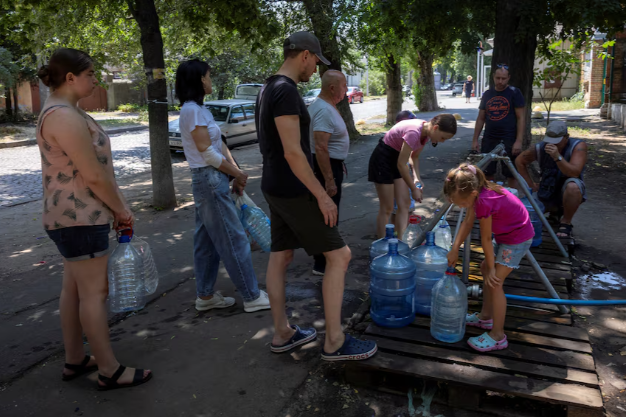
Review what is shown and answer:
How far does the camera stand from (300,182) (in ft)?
Result: 10.4

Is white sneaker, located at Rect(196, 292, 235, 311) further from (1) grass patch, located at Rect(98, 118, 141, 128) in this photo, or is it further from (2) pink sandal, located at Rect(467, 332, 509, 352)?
(1) grass patch, located at Rect(98, 118, 141, 128)

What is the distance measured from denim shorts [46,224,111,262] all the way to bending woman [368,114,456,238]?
2.78m

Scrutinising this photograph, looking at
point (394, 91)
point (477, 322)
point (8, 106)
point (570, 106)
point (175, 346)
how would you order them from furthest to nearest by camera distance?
point (570, 106)
point (8, 106)
point (394, 91)
point (175, 346)
point (477, 322)

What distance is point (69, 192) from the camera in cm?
294

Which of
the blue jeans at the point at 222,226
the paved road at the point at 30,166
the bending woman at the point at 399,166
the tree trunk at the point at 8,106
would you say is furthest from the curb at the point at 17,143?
the blue jeans at the point at 222,226

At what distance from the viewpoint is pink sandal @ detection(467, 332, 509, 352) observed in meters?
3.17

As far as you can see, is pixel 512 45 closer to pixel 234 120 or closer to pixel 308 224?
pixel 308 224

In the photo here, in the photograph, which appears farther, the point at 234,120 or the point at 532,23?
the point at 234,120

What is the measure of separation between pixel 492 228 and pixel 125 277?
257 centimetres

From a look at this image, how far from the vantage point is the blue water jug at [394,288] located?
361 cm

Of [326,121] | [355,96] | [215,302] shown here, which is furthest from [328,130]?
[355,96]

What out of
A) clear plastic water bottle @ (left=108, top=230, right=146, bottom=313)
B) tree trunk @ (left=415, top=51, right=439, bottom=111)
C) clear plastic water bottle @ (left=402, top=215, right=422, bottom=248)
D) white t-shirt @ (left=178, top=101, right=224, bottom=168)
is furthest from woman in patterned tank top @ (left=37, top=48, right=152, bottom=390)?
tree trunk @ (left=415, top=51, right=439, bottom=111)

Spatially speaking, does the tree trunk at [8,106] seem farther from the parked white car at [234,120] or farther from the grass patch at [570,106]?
the grass patch at [570,106]

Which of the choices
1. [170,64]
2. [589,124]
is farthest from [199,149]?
[589,124]
